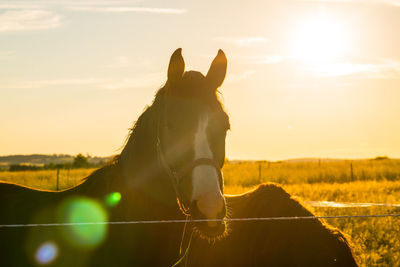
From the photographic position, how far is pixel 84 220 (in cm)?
304

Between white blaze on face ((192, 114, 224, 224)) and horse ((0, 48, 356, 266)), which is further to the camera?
horse ((0, 48, 356, 266))

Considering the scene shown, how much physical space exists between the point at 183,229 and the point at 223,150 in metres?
0.71

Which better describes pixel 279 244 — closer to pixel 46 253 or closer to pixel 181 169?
pixel 181 169

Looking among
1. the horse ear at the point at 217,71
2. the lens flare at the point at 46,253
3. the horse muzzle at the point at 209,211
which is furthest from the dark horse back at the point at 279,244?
the horse ear at the point at 217,71

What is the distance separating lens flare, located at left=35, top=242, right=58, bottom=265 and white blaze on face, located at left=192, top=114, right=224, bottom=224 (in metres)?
1.14

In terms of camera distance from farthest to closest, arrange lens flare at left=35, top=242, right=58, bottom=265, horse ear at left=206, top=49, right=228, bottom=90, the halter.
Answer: horse ear at left=206, top=49, right=228, bottom=90 < lens flare at left=35, top=242, right=58, bottom=265 < the halter

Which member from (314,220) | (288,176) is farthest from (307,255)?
(288,176)

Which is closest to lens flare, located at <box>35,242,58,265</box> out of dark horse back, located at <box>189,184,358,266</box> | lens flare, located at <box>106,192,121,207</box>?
lens flare, located at <box>106,192,121,207</box>

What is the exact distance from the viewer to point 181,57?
3029 millimetres

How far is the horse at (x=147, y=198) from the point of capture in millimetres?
2738

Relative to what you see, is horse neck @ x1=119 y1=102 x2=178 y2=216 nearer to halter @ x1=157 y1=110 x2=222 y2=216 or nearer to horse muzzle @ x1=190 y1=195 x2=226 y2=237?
halter @ x1=157 y1=110 x2=222 y2=216

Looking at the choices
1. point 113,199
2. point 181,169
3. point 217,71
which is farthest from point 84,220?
point 217,71

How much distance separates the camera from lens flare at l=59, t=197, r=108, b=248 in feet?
9.57

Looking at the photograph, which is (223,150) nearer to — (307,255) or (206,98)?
(206,98)
